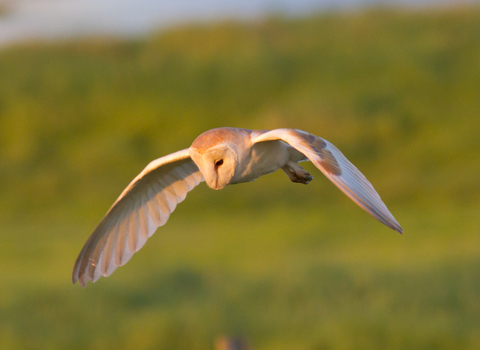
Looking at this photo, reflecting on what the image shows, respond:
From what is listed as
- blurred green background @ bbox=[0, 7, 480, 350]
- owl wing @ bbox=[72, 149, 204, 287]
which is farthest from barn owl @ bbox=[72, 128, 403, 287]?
blurred green background @ bbox=[0, 7, 480, 350]

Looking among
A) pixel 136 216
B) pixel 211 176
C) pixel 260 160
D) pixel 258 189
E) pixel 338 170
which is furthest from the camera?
pixel 258 189

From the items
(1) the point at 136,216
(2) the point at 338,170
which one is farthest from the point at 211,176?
(1) the point at 136,216

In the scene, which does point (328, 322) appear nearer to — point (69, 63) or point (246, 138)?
point (246, 138)

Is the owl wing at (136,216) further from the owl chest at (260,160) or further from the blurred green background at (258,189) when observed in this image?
the blurred green background at (258,189)

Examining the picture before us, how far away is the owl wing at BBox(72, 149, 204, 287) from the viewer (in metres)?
4.49

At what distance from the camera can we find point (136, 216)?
15.2ft

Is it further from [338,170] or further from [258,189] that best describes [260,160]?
[258,189]

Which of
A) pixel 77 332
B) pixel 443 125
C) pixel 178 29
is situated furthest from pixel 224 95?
pixel 77 332

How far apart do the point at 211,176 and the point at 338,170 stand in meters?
0.67

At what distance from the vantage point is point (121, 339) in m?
14.6

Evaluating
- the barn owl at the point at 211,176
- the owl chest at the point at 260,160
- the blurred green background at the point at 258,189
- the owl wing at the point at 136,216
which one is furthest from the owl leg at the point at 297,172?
the blurred green background at the point at 258,189

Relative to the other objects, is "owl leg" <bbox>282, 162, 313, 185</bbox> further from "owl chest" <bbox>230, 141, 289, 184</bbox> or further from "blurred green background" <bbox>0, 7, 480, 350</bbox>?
"blurred green background" <bbox>0, 7, 480, 350</bbox>

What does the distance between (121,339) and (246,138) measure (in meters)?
11.9

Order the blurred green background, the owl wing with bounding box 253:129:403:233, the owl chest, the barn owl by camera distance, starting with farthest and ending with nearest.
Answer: the blurred green background < the owl chest < the barn owl < the owl wing with bounding box 253:129:403:233
